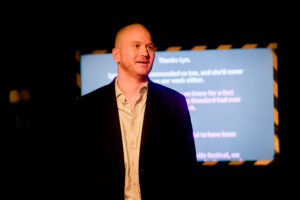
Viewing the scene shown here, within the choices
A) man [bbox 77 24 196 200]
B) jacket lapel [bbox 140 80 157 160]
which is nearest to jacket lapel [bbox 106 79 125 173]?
man [bbox 77 24 196 200]

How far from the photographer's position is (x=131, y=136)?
142 cm

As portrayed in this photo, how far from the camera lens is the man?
1.39m

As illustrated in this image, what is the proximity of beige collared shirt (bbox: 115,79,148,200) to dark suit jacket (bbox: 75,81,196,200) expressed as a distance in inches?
1.1

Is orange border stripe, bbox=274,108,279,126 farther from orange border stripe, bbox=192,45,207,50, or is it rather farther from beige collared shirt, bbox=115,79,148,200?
beige collared shirt, bbox=115,79,148,200

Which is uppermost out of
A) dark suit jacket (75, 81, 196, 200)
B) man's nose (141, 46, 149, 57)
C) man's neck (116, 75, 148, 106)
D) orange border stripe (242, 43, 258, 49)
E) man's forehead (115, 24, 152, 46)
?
orange border stripe (242, 43, 258, 49)

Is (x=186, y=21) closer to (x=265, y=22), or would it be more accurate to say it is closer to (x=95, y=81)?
(x=265, y=22)

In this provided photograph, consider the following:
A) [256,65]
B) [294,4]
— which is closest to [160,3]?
[256,65]

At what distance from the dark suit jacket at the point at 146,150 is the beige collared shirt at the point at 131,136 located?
0.03m

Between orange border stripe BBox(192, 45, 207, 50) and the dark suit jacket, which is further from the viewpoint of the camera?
orange border stripe BBox(192, 45, 207, 50)

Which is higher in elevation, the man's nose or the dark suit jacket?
the man's nose

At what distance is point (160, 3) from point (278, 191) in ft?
6.61

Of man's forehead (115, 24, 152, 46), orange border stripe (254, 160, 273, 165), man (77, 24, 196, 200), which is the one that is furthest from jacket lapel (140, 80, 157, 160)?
orange border stripe (254, 160, 273, 165)

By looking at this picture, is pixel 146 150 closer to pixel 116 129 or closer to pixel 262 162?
pixel 116 129

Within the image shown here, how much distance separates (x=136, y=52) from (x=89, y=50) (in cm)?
116
